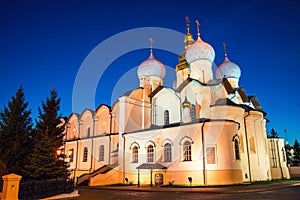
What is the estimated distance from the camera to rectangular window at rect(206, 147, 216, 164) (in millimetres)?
18556

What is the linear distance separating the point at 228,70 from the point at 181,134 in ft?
41.8

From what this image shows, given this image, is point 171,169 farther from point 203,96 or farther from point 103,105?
point 103,105

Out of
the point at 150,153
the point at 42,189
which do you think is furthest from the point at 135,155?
the point at 42,189

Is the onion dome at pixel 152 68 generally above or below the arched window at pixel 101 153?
above

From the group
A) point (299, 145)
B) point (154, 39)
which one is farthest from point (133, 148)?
point (299, 145)

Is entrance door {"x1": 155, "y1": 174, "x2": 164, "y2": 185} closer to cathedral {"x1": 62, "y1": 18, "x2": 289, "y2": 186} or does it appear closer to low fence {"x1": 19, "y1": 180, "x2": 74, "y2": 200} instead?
cathedral {"x1": 62, "y1": 18, "x2": 289, "y2": 186}

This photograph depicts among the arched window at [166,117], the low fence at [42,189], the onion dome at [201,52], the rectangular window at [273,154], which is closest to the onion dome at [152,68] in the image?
the onion dome at [201,52]

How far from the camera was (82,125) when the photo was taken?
31.8m

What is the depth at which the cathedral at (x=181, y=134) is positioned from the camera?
744 inches

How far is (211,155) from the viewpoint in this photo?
18.7 meters

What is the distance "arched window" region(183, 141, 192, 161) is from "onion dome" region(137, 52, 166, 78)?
12546mm

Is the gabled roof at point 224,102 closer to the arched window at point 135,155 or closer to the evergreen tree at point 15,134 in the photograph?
the arched window at point 135,155

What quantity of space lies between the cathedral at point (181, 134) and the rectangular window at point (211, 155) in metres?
0.07

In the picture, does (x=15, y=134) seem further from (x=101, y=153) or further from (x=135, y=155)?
(x=101, y=153)
